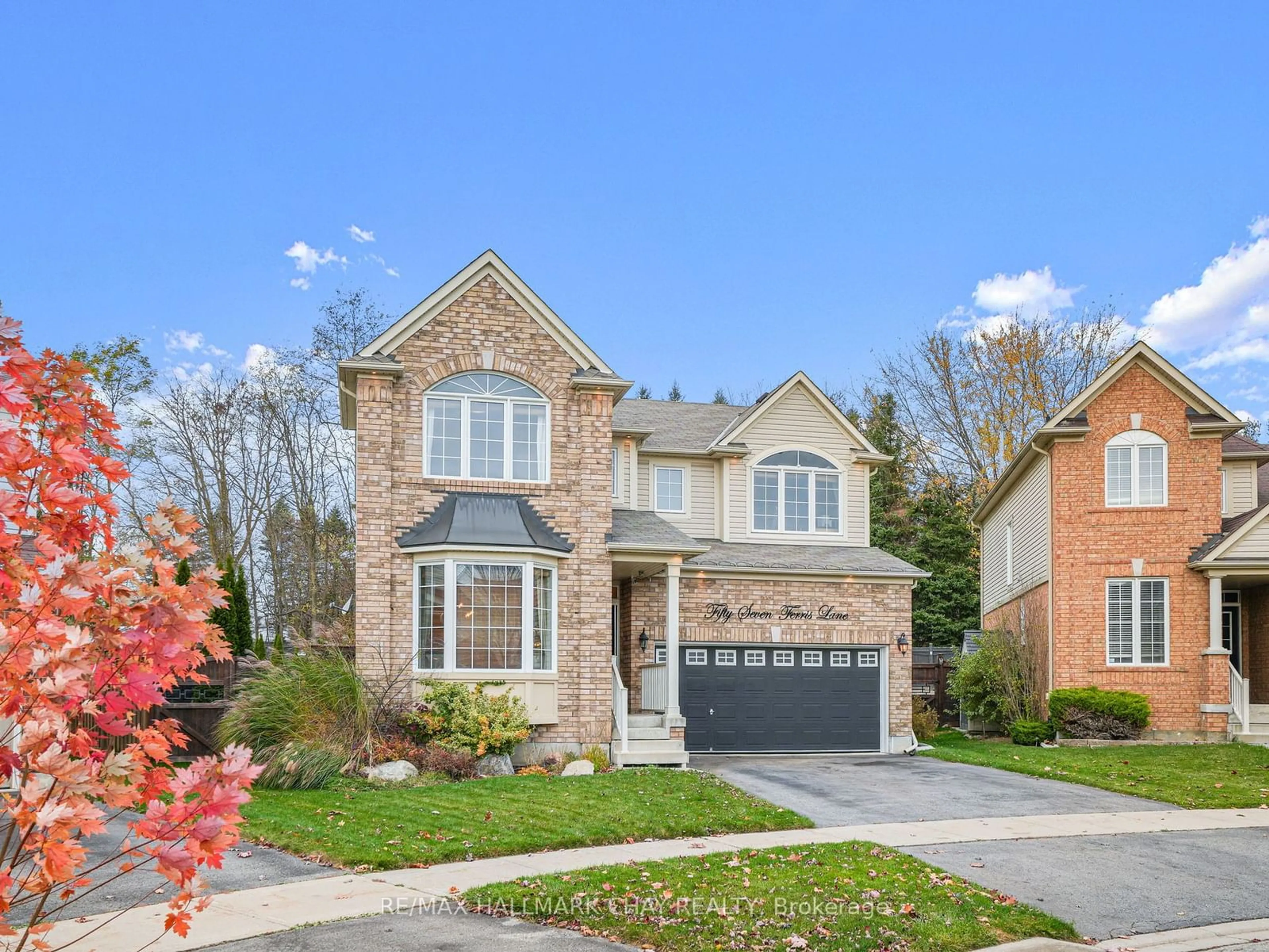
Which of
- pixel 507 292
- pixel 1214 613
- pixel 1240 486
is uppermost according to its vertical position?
pixel 507 292

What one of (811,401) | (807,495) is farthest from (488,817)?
(811,401)

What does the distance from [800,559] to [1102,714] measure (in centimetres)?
648

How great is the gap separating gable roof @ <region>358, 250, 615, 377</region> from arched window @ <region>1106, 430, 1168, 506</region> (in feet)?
35.4

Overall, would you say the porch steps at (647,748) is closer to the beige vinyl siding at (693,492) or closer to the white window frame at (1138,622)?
the beige vinyl siding at (693,492)

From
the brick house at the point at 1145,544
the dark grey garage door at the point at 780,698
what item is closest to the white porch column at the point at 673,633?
the dark grey garage door at the point at 780,698

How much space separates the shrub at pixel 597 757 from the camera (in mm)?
18219

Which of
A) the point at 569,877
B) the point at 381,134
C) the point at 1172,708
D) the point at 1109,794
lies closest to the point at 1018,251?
the point at 1172,708

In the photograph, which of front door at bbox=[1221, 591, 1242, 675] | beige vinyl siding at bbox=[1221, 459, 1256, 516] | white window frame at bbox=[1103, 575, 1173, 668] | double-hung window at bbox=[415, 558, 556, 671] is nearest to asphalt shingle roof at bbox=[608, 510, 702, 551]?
double-hung window at bbox=[415, 558, 556, 671]

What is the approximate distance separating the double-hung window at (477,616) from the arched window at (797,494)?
706 cm

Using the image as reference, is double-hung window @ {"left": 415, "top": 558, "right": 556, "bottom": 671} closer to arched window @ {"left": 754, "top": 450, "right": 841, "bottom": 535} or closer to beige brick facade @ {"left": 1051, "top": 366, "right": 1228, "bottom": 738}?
arched window @ {"left": 754, "top": 450, "right": 841, "bottom": 535}

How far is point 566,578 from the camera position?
19375 millimetres

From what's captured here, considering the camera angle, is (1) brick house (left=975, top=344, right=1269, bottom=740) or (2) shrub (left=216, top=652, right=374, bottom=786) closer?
(2) shrub (left=216, top=652, right=374, bottom=786)

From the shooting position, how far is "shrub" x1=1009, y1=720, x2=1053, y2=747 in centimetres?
2269

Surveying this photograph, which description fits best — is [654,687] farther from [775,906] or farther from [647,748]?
[775,906]
